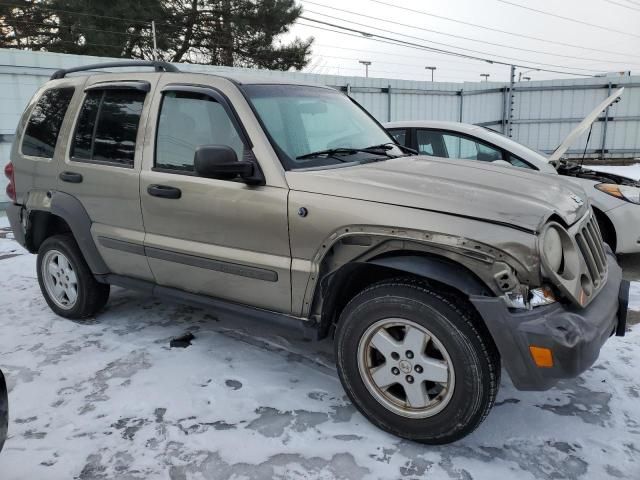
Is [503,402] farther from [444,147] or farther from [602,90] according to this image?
[602,90]

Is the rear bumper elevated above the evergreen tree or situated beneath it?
situated beneath

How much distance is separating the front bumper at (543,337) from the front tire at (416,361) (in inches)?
5.0

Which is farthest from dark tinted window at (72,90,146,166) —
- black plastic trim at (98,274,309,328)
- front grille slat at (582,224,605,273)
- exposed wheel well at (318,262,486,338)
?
front grille slat at (582,224,605,273)

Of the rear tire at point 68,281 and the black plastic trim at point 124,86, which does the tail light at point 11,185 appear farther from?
the black plastic trim at point 124,86

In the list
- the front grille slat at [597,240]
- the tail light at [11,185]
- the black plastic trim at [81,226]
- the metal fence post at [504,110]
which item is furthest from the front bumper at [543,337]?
the metal fence post at [504,110]

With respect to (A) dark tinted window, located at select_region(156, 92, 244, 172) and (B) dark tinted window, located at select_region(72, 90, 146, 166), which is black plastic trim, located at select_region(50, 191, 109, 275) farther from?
(A) dark tinted window, located at select_region(156, 92, 244, 172)

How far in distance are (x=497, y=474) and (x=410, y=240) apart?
1200mm

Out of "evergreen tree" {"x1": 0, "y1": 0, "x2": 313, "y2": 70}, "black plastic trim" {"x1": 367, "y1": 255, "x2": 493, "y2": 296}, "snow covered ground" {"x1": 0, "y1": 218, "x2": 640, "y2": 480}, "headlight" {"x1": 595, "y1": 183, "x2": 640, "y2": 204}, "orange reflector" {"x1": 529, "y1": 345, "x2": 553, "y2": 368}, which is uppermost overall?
"evergreen tree" {"x1": 0, "y1": 0, "x2": 313, "y2": 70}

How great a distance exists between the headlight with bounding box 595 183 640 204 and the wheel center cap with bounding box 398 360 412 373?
3667 mm

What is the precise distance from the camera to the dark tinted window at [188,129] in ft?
10.6

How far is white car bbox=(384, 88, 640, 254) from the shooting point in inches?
199

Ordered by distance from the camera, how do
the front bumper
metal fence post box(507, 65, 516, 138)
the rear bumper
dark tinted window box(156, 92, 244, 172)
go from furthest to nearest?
1. metal fence post box(507, 65, 516, 138)
2. the rear bumper
3. dark tinted window box(156, 92, 244, 172)
4. the front bumper

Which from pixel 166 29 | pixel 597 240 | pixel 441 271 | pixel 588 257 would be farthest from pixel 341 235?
pixel 166 29

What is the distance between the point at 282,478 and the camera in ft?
8.00
